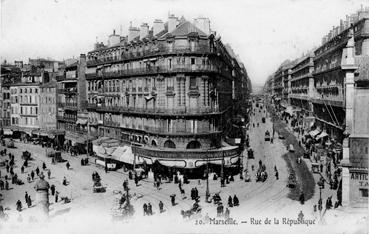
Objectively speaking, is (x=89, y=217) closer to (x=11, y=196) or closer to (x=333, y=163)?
(x=11, y=196)

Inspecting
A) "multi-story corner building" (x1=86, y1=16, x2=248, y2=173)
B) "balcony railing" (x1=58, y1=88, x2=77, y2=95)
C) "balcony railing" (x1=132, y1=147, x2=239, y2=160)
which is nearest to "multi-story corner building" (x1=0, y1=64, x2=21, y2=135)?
"balcony railing" (x1=58, y1=88, x2=77, y2=95)

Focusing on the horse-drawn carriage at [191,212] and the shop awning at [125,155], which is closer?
the horse-drawn carriage at [191,212]

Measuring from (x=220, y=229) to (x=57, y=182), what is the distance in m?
23.3

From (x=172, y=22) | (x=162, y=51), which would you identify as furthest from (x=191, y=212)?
(x=172, y=22)

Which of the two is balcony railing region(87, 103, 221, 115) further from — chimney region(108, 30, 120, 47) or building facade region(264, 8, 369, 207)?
building facade region(264, 8, 369, 207)

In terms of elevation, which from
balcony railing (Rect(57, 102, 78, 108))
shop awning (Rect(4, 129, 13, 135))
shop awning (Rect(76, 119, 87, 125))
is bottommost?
shop awning (Rect(4, 129, 13, 135))

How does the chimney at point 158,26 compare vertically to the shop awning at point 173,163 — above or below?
above

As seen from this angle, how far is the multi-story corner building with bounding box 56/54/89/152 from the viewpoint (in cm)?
6256

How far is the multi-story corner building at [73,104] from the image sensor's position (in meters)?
62.6

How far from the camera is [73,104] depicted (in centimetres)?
6606

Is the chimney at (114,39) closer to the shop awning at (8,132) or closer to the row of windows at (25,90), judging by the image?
the row of windows at (25,90)

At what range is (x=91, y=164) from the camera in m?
50.4

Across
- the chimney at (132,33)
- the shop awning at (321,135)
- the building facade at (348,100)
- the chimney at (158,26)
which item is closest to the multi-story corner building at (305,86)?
the building facade at (348,100)

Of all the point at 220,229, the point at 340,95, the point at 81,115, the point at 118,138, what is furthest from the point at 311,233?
the point at 81,115
